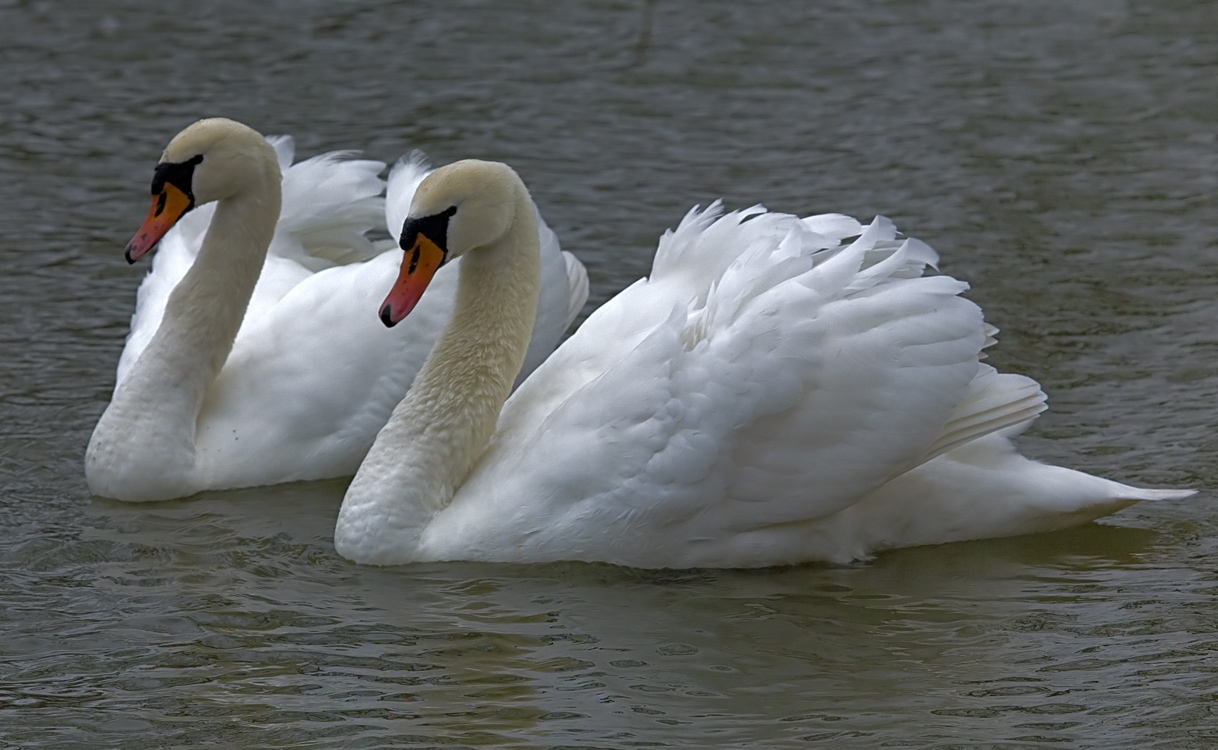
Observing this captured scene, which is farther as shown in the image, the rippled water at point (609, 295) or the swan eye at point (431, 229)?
the swan eye at point (431, 229)

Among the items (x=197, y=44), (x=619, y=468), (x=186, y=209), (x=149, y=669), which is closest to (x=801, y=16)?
(x=197, y=44)

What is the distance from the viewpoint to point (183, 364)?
7.30 meters

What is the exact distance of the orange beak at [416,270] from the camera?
6523mm

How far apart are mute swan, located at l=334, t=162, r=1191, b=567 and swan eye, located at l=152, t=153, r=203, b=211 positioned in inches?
45.6

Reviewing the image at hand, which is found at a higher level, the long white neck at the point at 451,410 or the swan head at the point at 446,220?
the swan head at the point at 446,220

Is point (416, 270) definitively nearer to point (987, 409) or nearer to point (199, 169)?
point (199, 169)

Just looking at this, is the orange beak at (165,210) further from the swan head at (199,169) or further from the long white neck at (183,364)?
the long white neck at (183,364)

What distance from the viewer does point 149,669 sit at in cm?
579

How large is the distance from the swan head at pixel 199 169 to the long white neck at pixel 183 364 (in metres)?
0.12

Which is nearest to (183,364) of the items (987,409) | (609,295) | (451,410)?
(451,410)

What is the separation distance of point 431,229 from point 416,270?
15 cm

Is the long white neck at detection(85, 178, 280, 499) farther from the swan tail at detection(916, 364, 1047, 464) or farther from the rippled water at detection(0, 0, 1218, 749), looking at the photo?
the swan tail at detection(916, 364, 1047, 464)

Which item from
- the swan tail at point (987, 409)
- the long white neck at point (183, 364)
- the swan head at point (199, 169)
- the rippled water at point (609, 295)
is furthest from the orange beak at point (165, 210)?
the swan tail at point (987, 409)

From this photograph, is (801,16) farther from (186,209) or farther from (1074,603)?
(1074,603)
